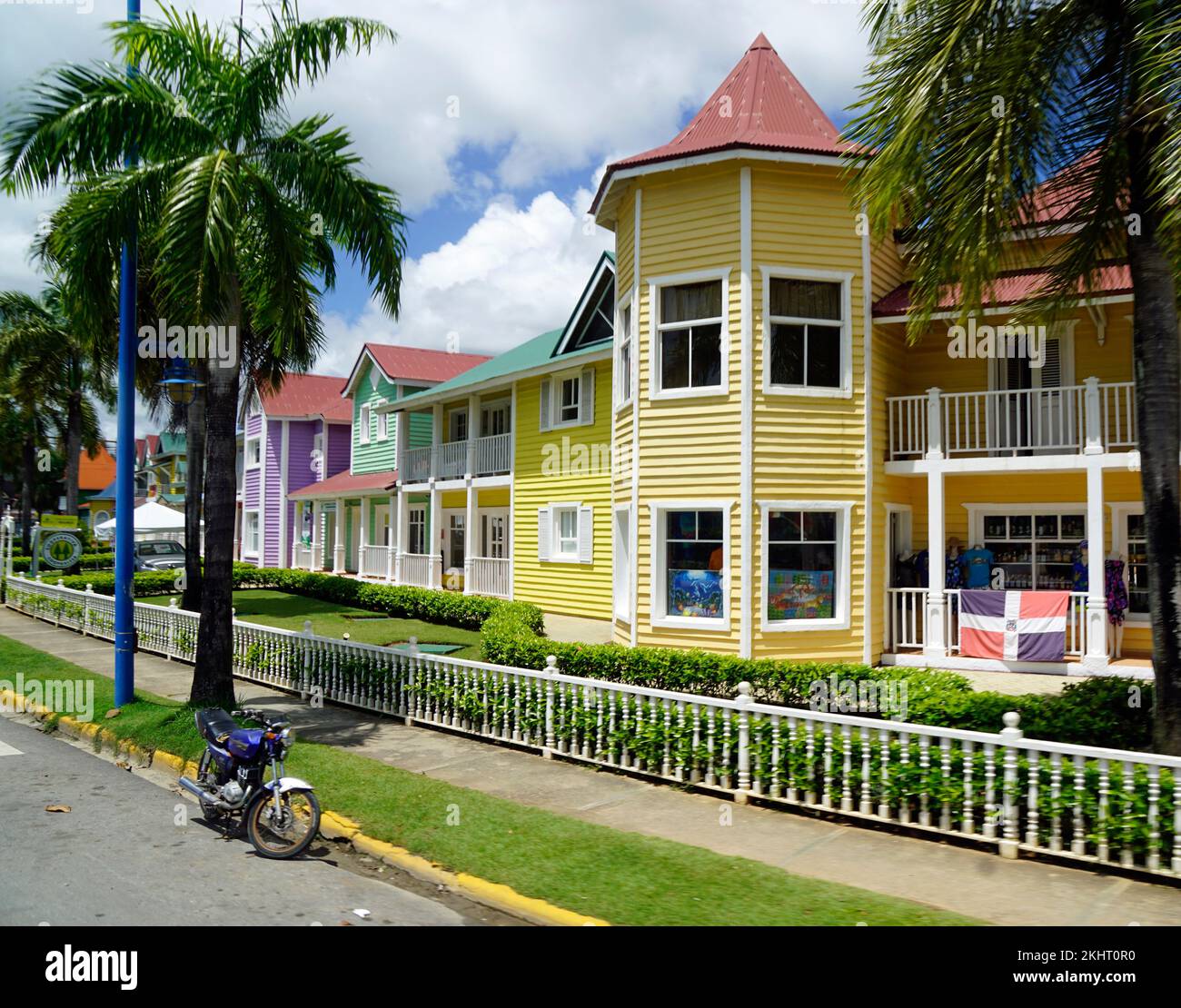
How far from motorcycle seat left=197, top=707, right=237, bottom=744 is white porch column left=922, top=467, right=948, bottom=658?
10888mm

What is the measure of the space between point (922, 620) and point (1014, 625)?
5.88 ft

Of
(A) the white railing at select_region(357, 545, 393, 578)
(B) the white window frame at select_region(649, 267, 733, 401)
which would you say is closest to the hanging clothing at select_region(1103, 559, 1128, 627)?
(B) the white window frame at select_region(649, 267, 733, 401)

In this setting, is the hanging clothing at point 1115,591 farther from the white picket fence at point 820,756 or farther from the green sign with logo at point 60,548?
the green sign with logo at point 60,548

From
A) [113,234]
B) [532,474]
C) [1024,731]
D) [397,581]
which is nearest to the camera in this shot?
[1024,731]

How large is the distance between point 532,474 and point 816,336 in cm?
1085

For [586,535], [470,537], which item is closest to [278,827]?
[586,535]

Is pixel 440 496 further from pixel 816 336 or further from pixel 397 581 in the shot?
pixel 816 336

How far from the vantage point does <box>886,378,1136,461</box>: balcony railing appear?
47.2 feet

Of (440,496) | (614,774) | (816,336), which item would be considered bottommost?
(614,774)

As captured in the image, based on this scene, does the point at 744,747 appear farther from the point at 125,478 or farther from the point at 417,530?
the point at 417,530

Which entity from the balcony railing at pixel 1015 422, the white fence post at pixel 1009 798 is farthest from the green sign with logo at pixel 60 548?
the white fence post at pixel 1009 798
